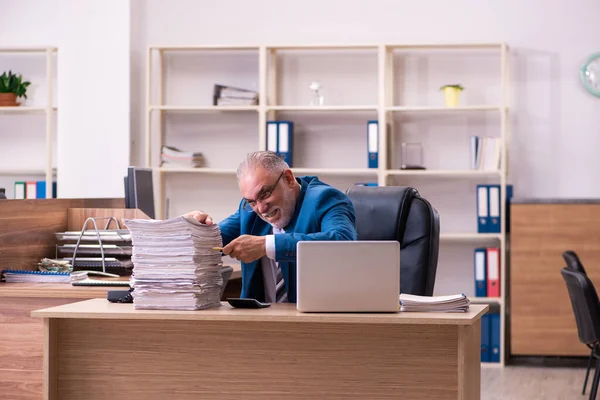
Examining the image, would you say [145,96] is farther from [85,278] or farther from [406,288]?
[406,288]

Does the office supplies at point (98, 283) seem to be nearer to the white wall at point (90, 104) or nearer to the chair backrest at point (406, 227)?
the chair backrest at point (406, 227)

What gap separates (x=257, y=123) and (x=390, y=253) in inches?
179

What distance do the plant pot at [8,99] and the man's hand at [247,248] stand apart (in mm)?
4755

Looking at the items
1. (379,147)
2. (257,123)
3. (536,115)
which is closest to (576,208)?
(536,115)

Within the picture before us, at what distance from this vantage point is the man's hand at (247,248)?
2691mm

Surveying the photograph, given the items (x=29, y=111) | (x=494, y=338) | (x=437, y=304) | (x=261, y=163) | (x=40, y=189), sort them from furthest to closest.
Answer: (x=29, y=111)
(x=40, y=189)
(x=494, y=338)
(x=261, y=163)
(x=437, y=304)

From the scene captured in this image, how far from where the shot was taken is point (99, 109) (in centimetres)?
655

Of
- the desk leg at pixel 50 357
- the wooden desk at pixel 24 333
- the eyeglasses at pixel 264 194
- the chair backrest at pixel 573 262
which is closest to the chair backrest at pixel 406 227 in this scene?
the eyeglasses at pixel 264 194

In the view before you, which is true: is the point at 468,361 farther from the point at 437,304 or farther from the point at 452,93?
the point at 452,93

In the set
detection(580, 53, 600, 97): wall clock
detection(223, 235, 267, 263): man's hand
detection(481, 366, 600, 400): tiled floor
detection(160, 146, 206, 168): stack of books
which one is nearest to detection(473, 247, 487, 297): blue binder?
detection(481, 366, 600, 400): tiled floor

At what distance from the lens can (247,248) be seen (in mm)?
2709

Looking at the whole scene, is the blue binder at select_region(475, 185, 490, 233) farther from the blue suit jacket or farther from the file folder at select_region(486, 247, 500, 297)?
the blue suit jacket

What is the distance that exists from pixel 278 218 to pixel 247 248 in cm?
→ 39

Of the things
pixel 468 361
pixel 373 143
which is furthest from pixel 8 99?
pixel 468 361
